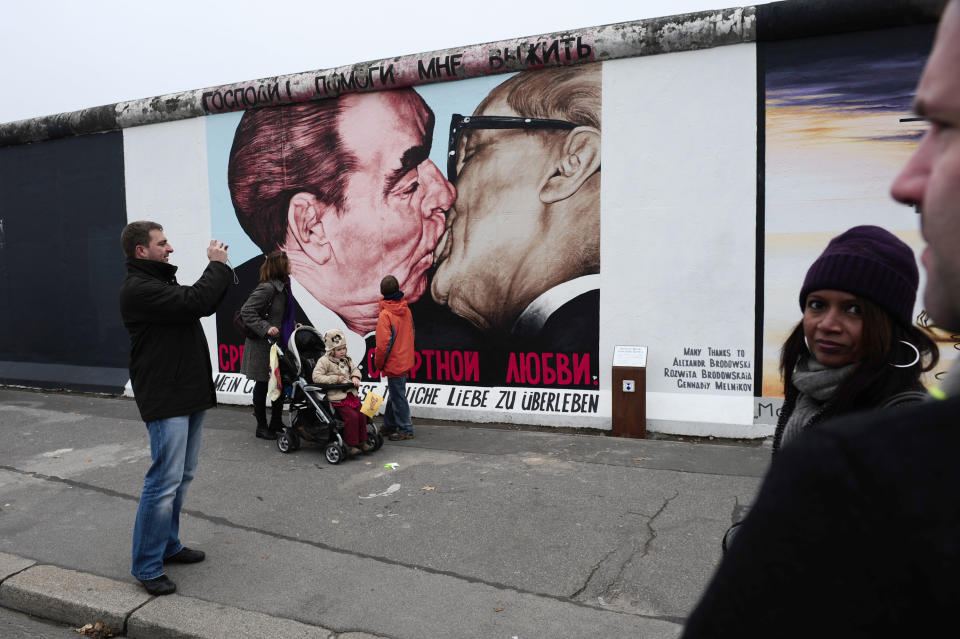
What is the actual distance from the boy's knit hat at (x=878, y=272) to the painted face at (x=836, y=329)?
5cm

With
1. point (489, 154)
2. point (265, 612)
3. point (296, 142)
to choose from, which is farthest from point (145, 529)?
point (296, 142)

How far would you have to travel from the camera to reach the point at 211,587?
4.33 m

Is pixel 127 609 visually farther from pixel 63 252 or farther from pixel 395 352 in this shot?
pixel 63 252

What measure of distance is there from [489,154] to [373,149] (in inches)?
66.3

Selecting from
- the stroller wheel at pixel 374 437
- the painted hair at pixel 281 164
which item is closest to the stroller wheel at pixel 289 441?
the stroller wheel at pixel 374 437

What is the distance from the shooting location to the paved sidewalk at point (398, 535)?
3.96m

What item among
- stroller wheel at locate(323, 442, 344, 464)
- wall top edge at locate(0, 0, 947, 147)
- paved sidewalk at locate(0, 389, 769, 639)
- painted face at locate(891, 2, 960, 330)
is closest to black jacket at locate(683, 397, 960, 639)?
painted face at locate(891, 2, 960, 330)

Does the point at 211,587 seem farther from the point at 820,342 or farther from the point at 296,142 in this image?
the point at 296,142

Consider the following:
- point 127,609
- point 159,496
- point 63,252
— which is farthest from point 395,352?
point 63,252

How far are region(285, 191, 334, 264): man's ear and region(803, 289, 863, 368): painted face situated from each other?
8118mm

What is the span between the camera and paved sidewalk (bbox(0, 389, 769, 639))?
3.96m

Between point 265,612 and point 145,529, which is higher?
point 145,529

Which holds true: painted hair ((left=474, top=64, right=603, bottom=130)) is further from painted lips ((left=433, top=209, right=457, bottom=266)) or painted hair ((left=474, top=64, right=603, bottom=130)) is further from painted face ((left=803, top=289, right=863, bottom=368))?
painted face ((left=803, top=289, right=863, bottom=368))

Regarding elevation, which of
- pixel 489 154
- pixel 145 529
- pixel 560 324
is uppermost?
pixel 489 154
